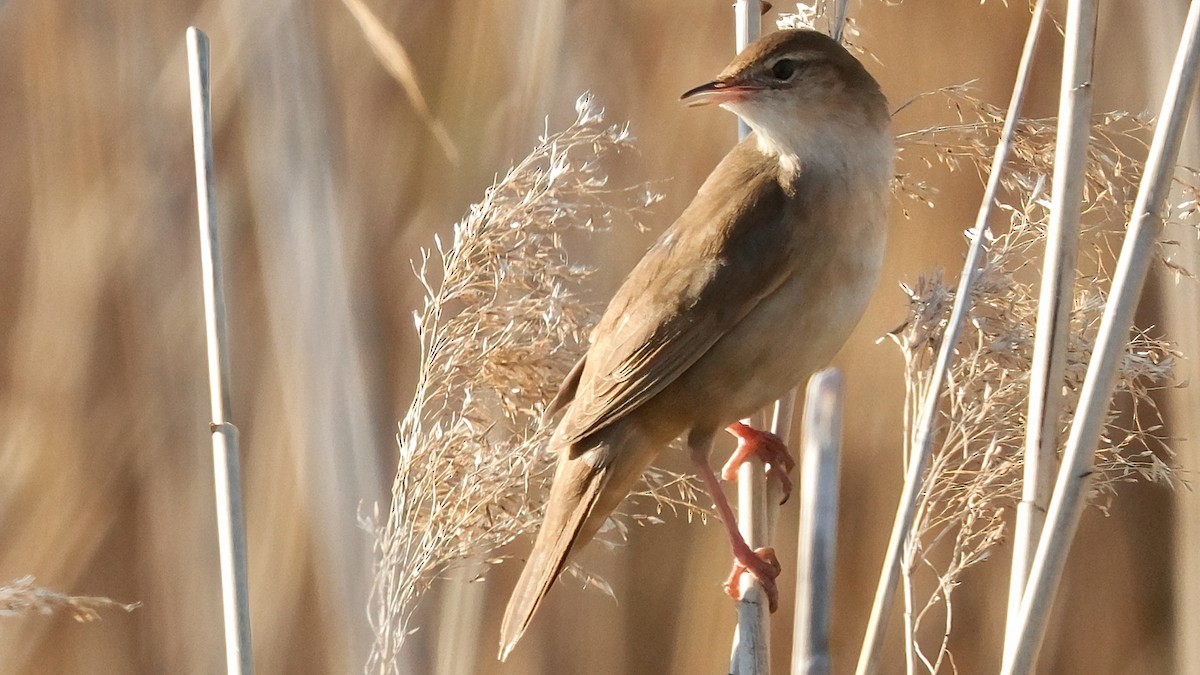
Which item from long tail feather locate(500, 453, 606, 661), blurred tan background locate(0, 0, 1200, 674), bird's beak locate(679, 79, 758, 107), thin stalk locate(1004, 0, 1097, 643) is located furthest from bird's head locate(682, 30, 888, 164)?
blurred tan background locate(0, 0, 1200, 674)

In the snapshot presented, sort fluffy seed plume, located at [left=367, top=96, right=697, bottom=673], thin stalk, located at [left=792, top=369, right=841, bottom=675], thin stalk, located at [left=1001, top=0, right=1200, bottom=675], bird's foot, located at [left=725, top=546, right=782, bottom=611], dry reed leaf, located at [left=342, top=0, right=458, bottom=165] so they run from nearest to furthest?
thin stalk, located at [left=1001, top=0, right=1200, bottom=675] < thin stalk, located at [left=792, top=369, right=841, bottom=675] < fluffy seed plume, located at [left=367, top=96, right=697, bottom=673] < bird's foot, located at [left=725, top=546, right=782, bottom=611] < dry reed leaf, located at [left=342, top=0, right=458, bottom=165]

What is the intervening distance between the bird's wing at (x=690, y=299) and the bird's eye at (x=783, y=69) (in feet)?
0.44

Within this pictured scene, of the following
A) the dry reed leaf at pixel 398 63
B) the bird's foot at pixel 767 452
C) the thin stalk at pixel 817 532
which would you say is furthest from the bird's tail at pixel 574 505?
the dry reed leaf at pixel 398 63

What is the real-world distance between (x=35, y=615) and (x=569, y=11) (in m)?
1.63

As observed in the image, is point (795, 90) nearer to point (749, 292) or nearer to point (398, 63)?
point (749, 292)

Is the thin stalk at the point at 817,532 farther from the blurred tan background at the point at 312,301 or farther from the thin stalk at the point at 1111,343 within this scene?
the blurred tan background at the point at 312,301

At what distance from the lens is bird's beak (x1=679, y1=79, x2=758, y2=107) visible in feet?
5.62

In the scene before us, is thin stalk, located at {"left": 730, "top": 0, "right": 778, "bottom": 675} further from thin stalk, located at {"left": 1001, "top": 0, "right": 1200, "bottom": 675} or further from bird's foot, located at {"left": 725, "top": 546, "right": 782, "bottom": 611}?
thin stalk, located at {"left": 1001, "top": 0, "right": 1200, "bottom": 675}

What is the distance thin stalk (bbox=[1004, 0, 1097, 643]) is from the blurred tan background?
1074mm

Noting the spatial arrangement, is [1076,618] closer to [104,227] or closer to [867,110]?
[867,110]

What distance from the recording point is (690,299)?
5.77ft

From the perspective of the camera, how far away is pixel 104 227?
2494 mm

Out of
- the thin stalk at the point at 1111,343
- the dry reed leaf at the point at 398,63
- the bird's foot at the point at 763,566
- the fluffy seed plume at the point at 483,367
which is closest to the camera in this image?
the thin stalk at the point at 1111,343

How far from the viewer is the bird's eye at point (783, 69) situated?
1743 millimetres
